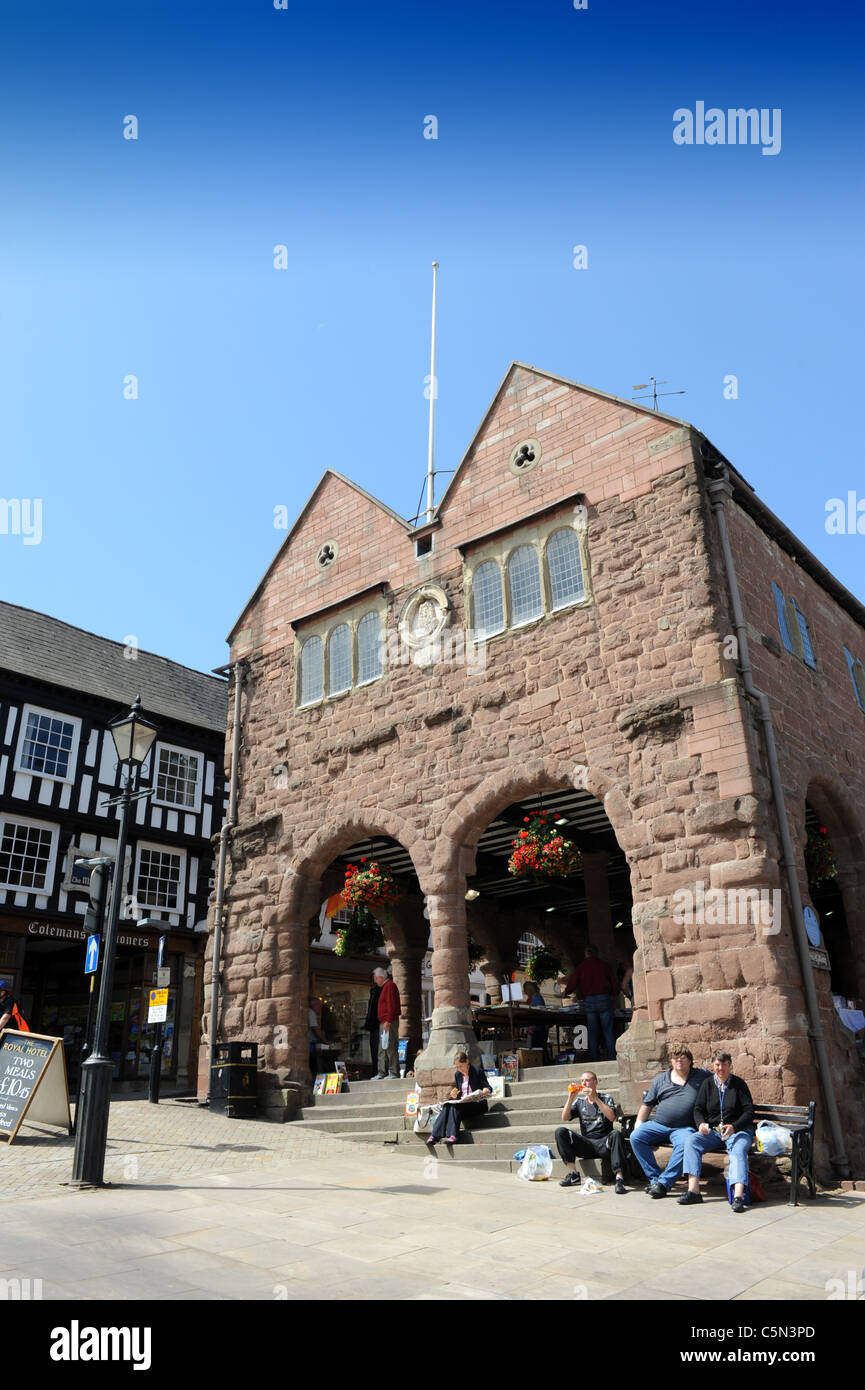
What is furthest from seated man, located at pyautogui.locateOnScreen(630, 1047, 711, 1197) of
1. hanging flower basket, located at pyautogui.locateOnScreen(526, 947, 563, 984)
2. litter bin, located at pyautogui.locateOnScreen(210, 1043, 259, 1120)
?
hanging flower basket, located at pyautogui.locateOnScreen(526, 947, 563, 984)

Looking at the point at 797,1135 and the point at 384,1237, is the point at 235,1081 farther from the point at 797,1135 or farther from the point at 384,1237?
the point at 797,1135

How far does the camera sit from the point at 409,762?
13.3m

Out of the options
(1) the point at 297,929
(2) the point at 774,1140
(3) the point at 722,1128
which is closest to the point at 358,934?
(1) the point at 297,929

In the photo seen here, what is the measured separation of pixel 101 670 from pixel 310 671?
1315 cm

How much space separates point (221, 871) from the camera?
15391 mm

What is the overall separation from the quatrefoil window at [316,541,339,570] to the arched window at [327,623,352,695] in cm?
127

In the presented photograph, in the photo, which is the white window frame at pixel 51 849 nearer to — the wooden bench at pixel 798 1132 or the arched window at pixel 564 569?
the arched window at pixel 564 569

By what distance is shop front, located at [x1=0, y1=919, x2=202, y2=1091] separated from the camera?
23656mm

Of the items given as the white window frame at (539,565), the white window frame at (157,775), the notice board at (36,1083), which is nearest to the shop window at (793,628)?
the white window frame at (539,565)

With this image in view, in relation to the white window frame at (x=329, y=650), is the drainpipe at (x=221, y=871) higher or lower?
lower

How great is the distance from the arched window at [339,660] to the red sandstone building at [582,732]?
1.4 inches

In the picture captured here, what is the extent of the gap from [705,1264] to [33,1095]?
772 centimetres

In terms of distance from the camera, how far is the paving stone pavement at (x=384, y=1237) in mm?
4660
